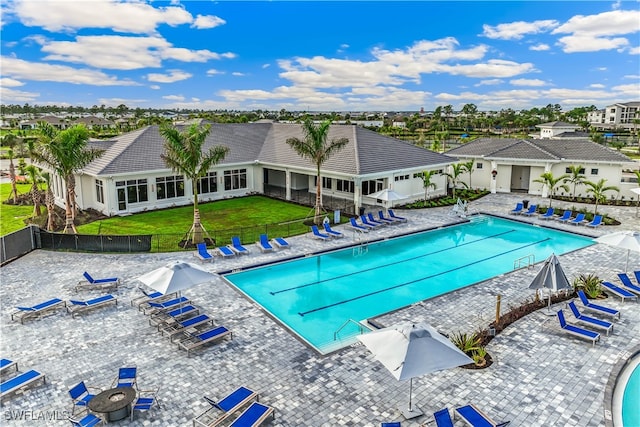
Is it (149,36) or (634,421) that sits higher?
(149,36)

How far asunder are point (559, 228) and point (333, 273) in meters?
14.9

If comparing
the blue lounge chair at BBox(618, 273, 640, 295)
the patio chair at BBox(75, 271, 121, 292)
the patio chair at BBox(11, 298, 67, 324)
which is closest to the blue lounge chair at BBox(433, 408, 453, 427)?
the blue lounge chair at BBox(618, 273, 640, 295)

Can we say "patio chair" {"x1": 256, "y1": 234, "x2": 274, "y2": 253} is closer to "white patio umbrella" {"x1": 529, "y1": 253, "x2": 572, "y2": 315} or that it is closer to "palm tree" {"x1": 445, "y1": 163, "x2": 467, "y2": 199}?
"white patio umbrella" {"x1": 529, "y1": 253, "x2": 572, "y2": 315}

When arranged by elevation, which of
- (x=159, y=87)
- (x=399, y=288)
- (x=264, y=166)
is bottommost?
(x=399, y=288)

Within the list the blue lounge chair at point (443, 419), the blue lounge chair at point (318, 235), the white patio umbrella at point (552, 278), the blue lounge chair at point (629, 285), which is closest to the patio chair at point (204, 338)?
the blue lounge chair at point (443, 419)

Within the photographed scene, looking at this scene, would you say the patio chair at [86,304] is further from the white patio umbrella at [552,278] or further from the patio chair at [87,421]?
the white patio umbrella at [552,278]

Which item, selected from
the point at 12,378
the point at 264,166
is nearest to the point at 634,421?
the point at 12,378

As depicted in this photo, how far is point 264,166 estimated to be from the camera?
34.5 meters

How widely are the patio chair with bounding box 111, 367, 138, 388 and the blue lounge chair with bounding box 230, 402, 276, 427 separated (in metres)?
2.90

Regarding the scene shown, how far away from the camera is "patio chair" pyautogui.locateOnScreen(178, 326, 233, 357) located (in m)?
11.8

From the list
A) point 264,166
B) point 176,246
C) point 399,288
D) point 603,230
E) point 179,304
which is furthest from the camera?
point 264,166

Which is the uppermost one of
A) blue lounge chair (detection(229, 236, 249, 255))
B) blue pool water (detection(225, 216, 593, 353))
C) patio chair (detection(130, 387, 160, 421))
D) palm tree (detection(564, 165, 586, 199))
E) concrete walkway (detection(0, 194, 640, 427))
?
palm tree (detection(564, 165, 586, 199))

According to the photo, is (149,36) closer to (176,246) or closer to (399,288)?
(176,246)

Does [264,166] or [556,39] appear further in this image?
[556,39]
